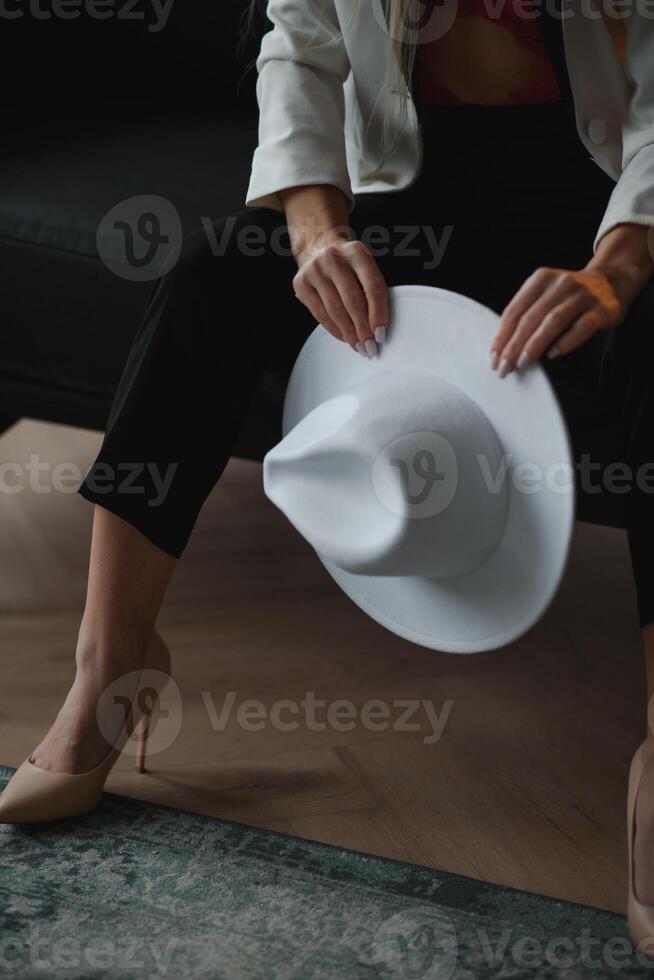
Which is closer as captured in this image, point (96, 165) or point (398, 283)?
point (398, 283)

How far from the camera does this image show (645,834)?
0.86m

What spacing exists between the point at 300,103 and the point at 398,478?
0.40 meters

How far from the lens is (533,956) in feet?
2.81

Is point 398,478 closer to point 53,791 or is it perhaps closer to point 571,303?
point 571,303

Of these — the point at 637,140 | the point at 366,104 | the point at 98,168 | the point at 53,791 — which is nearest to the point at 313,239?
the point at 366,104

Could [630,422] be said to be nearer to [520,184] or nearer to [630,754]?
→ [520,184]

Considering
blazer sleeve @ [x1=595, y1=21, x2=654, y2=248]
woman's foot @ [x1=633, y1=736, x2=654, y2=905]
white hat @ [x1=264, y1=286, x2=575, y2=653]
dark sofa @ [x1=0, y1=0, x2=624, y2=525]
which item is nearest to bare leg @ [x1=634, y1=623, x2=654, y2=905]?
woman's foot @ [x1=633, y1=736, x2=654, y2=905]

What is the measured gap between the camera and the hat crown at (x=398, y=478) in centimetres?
85

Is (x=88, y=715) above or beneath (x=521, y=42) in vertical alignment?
beneath

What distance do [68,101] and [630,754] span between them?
1.06 meters

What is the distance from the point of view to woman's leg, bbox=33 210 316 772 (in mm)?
951

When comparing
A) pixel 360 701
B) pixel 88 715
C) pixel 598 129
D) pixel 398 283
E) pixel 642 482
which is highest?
pixel 598 129

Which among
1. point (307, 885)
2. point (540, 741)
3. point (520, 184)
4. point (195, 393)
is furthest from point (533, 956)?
point (520, 184)

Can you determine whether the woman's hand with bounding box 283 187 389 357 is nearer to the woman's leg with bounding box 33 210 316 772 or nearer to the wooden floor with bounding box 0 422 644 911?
the woman's leg with bounding box 33 210 316 772
